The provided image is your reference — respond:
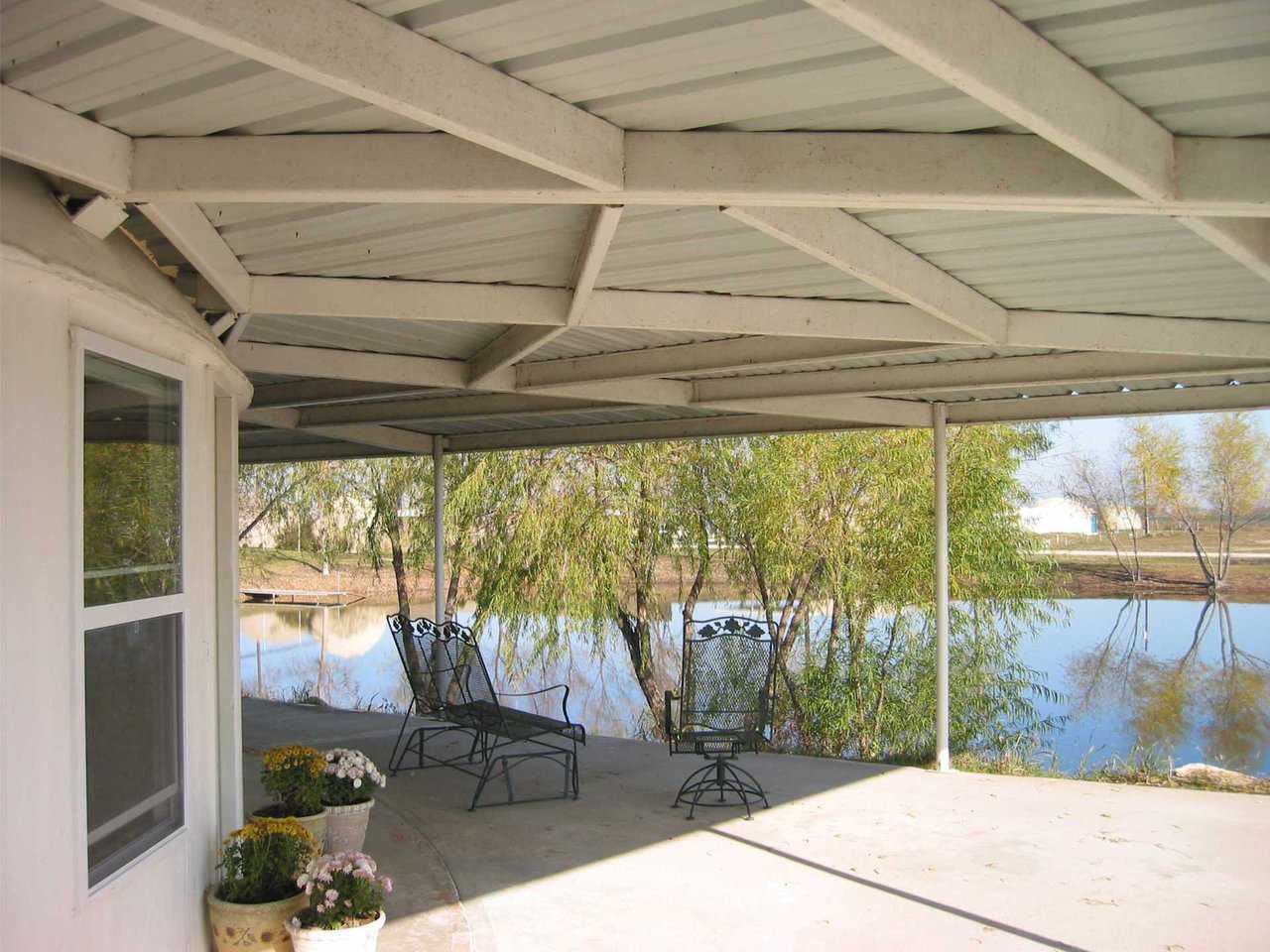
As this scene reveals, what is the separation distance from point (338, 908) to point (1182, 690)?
582 inches

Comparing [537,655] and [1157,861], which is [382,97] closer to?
[1157,861]

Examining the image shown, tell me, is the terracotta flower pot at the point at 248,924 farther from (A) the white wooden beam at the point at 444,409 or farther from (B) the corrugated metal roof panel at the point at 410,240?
(A) the white wooden beam at the point at 444,409

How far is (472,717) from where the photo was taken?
20.3 ft

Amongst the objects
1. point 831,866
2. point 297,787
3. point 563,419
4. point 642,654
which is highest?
point 563,419

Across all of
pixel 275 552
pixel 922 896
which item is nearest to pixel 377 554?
pixel 275 552

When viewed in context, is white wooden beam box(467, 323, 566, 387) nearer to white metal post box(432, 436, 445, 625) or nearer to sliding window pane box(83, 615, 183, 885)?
sliding window pane box(83, 615, 183, 885)

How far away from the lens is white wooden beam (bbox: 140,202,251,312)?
9.36 ft

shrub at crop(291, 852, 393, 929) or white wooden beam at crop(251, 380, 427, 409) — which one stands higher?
white wooden beam at crop(251, 380, 427, 409)

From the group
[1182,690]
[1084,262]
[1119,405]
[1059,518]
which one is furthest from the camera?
[1182,690]

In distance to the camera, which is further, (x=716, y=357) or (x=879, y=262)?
(x=716, y=357)

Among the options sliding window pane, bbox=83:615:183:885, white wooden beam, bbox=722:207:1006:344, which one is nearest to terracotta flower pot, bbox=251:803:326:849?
sliding window pane, bbox=83:615:183:885

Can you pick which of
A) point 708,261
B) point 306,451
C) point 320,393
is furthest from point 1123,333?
point 306,451

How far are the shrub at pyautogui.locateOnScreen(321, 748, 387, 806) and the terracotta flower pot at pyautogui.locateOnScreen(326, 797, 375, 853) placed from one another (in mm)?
44

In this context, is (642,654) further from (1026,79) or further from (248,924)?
(1026,79)
